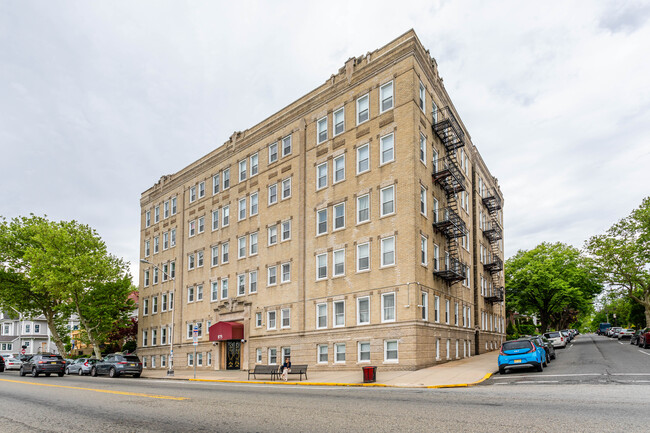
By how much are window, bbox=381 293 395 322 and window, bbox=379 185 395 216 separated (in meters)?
4.98

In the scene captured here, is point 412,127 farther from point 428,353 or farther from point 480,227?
point 480,227

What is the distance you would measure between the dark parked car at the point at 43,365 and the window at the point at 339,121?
2464 centimetres

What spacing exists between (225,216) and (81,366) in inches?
656

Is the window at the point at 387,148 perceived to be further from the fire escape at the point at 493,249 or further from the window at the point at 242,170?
the fire escape at the point at 493,249

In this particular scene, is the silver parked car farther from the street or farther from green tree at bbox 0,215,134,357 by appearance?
the street

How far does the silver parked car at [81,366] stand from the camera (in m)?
40.4

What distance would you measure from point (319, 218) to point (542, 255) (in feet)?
142

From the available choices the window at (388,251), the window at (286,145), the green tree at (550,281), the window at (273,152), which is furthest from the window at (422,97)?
the green tree at (550,281)

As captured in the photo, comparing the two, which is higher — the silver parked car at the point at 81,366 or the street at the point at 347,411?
the street at the point at 347,411

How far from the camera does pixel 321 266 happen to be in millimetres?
34719

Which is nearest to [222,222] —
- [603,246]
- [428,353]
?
[428,353]

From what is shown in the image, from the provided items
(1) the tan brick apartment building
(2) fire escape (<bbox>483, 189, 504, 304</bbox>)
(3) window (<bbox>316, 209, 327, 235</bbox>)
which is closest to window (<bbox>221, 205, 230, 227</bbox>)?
(1) the tan brick apartment building

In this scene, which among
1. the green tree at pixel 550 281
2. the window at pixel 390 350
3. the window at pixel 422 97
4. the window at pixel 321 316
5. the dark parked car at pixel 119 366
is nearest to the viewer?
the window at pixel 390 350

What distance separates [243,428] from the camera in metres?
10.2
